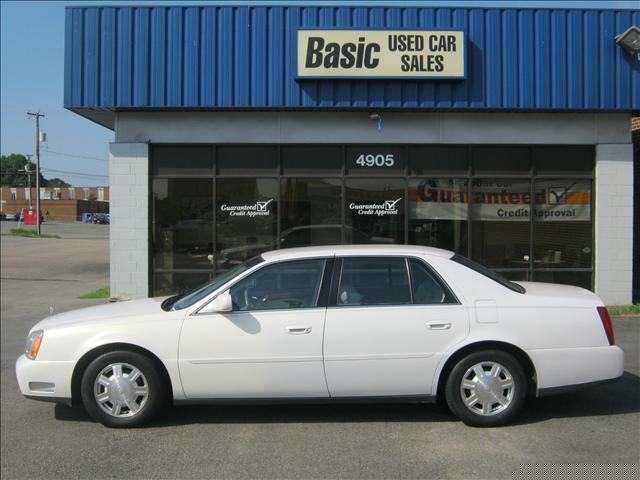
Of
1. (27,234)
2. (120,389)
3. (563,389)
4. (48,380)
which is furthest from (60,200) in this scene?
(563,389)

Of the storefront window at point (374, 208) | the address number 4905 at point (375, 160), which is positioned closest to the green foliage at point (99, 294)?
the storefront window at point (374, 208)

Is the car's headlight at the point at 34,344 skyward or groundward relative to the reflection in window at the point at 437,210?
groundward

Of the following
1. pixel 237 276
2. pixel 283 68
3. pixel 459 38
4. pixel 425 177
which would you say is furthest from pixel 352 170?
pixel 237 276

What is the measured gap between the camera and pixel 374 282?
495 cm

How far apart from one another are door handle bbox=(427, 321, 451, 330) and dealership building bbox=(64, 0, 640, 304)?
6158 mm

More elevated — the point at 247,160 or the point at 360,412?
the point at 247,160

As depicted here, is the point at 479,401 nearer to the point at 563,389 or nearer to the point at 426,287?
the point at 563,389

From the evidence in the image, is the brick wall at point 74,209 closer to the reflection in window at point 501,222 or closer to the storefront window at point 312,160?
the storefront window at point 312,160

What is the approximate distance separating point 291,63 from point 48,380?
7.17 meters

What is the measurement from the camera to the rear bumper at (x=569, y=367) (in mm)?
4738

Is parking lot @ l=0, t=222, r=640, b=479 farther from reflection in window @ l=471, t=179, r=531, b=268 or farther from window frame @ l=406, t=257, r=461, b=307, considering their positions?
reflection in window @ l=471, t=179, r=531, b=268

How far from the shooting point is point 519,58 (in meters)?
10.4

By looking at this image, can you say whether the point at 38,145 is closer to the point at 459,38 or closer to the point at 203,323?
the point at 459,38

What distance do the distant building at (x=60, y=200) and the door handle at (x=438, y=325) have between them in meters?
8.08
